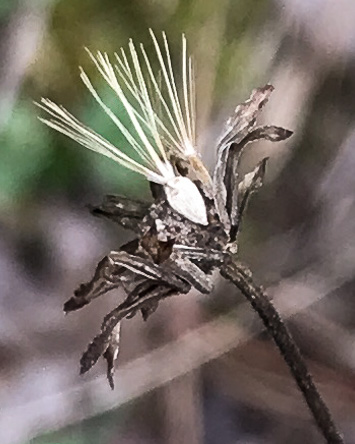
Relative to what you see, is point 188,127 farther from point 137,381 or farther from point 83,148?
point 137,381

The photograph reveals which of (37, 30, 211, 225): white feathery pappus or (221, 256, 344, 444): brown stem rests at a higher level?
(37, 30, 211, 225): white feathery pappus

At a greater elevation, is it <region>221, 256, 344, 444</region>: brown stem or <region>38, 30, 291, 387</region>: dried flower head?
<region>38, 30, 291, 387</region>: dried flower head

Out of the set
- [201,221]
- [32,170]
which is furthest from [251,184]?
[32,170]

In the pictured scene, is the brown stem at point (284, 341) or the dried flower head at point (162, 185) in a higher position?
the dried flower head at point (162, 185)

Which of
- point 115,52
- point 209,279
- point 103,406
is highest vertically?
point 115,52

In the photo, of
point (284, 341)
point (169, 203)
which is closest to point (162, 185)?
point (169, 203)

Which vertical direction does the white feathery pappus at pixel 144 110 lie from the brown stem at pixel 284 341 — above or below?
above
